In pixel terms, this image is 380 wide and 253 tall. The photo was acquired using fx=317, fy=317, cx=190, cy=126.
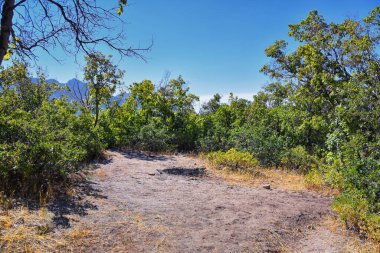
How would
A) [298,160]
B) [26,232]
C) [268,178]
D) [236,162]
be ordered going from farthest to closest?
[298,160] → [236,162] → [268,178] → [26,232]

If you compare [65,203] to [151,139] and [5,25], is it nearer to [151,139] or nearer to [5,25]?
[5,25]

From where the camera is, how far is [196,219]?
16.0 ft

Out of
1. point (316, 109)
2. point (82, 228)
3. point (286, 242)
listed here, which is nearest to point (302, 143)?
point (316, 109)

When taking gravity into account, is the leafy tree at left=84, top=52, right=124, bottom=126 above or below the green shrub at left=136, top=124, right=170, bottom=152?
above

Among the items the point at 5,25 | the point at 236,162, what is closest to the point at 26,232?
the point at 5,25

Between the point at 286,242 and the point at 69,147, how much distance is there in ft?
13.5

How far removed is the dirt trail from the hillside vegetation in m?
0.76

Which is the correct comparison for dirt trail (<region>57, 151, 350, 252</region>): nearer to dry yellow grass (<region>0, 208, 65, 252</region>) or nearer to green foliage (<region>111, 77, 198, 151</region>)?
dry yellow grass (<region>0, 208, 65, 252</region>)

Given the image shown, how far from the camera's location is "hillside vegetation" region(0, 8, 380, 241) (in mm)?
4957

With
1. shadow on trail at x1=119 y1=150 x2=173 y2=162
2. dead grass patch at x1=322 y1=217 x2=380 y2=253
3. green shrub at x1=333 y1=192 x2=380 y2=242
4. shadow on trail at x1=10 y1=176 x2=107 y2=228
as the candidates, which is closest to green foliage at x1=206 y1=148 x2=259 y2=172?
shadow on trail at x1=119 y1=150 x2=173 y2=162

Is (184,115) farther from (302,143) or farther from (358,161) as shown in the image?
(358,161)

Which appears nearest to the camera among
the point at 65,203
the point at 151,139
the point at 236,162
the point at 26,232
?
the point at 26,232

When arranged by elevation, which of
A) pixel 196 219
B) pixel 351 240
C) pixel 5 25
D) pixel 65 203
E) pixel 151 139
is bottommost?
pixel 351 240

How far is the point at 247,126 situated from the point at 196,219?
30.3ft
